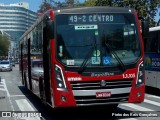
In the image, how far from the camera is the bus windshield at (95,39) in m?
9.79

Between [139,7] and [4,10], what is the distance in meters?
144

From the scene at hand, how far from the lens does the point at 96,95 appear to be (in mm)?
9680

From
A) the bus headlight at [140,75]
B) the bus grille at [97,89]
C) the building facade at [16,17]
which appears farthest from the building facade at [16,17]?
the bus grille at [97,89]

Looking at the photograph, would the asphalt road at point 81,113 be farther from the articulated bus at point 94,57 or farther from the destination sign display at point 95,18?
the destination sign display at point 95,18

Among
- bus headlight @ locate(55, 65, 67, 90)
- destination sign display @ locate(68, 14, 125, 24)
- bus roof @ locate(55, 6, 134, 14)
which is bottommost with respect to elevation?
bus headlight @ locate(55, 65, 67, 90)

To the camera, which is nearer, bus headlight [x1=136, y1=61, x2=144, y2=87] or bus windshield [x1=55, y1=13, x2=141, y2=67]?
bus windshield [x1=55, y1=13, x2=141, y2=67]

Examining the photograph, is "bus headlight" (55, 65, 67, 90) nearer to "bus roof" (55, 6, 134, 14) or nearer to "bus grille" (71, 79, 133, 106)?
"bus grille" (71, 79, 133, 106)

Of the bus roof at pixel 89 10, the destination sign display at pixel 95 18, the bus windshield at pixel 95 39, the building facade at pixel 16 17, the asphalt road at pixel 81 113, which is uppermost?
the building facade at pixel 16 17

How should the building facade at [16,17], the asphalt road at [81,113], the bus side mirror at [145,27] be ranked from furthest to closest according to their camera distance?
the building facade at [16,17] < the asphalt road at [81,113] < the bus side mirror at [145,27]

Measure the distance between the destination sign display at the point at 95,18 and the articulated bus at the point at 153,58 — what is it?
687 cm

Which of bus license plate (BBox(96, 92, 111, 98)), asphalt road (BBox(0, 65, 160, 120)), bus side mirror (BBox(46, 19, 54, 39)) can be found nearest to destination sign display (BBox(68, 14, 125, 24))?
bus side mirror (BBox(46, 19, 54, 39))

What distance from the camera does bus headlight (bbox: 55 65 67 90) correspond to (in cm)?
965

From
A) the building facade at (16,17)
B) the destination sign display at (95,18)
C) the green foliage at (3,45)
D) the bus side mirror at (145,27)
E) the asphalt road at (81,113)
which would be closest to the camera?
the destination sign display at (95,18)

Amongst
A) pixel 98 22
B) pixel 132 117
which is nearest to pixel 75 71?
pixel 98 22
